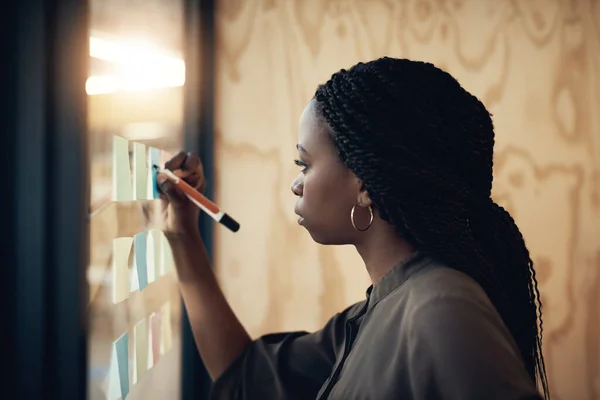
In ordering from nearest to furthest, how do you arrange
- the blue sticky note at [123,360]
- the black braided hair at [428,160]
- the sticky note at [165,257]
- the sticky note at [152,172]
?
the black braided hair at [428,160], the blue sticky note at [123,360], the sticky note at [152,172], the sticky note at [165,257]

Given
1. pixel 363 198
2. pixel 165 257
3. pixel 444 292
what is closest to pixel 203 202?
pixel 165 257

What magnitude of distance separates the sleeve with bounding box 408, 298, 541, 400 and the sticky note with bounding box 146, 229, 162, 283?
1.67ft

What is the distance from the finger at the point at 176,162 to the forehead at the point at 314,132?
29 centimetres

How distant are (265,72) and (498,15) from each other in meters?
0.60

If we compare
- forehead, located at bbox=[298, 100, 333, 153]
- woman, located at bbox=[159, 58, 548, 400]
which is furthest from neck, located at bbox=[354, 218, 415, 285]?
forehead, located at bbox=[298, 100, 333, 153]

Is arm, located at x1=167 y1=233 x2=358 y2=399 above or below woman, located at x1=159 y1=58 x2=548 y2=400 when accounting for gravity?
below


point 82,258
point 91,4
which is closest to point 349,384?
point 82,258

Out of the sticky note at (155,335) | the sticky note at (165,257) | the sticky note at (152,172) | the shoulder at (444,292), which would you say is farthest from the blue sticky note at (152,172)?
the shoulder at (444,292)

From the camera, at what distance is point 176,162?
3.32 ft

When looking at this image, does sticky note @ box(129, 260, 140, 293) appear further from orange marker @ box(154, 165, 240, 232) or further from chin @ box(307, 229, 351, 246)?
chin @ box(307, 229, 351, 246)

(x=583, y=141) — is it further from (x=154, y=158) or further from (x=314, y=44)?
(x=154, y=158)

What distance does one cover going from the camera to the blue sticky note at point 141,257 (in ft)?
2.95

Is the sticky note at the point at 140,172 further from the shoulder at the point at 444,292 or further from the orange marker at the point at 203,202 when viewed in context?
the shoulder at the point at 444,292

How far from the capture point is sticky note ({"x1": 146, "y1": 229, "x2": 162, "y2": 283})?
976mm
